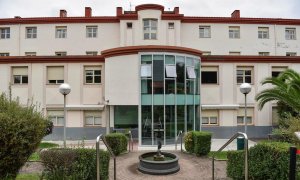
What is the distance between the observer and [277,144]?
7.66 metres

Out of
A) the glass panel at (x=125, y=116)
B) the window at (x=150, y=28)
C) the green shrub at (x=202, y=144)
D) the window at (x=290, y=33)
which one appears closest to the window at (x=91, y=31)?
the window at (x=150, y=28)

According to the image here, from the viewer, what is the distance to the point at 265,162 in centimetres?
754

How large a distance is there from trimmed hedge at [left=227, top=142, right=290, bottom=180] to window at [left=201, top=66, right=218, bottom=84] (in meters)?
12.6

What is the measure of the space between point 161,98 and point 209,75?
6.14 meters

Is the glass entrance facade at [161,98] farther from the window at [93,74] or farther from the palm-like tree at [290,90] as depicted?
the palm-like tree at [290,90]

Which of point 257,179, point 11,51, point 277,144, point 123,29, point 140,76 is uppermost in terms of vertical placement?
point 123,29

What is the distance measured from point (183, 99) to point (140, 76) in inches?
140

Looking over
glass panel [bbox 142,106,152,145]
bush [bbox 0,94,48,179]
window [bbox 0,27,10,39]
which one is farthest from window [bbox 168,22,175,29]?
bush [bbox 0,94,48,179]

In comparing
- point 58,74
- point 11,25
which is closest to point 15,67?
point 58,74

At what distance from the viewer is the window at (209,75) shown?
20859 mm

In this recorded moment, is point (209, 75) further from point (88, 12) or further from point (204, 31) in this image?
point (88, 12)

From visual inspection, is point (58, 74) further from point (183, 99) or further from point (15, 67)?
point (183, 99)

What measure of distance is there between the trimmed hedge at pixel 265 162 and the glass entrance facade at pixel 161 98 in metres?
8.44

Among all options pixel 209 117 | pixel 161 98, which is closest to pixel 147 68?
pixel 161 98
